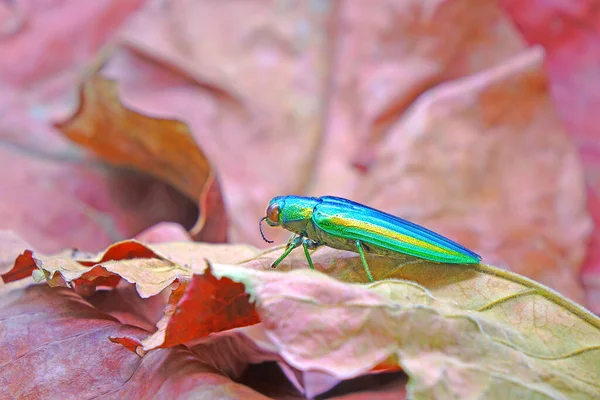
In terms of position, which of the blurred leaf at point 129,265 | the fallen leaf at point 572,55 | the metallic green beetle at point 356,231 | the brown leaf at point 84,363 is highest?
the fallen leaf at point 572,55

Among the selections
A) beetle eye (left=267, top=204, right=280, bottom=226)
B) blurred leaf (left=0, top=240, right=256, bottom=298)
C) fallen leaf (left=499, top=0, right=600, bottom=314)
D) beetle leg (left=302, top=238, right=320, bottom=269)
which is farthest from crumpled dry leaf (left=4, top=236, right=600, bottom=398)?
fallen leaf (left=499, top=0, right=600, bottom=314)

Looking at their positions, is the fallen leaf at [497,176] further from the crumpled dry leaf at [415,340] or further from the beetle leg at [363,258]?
the crumpled dry leaf at [415,340]

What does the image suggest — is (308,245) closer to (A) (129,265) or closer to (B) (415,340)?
(A) (129,265)

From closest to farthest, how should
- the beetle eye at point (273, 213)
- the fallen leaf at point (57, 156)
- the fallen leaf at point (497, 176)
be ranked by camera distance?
the beetle eye at point (273, 213), the fallen leaf at point (497, 176), the fallen leaf at point (57, 156)

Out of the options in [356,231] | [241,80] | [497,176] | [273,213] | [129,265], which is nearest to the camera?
[129,265]

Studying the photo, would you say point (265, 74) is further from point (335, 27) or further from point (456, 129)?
point (456, 129)

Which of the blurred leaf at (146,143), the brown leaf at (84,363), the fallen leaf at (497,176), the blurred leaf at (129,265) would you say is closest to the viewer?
the brown leaf at (84,363)

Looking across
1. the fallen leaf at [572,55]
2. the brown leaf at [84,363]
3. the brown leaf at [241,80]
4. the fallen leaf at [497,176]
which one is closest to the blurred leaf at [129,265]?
the brown leaf at [84,363]

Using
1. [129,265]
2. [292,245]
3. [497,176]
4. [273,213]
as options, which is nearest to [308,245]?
[292,245]
